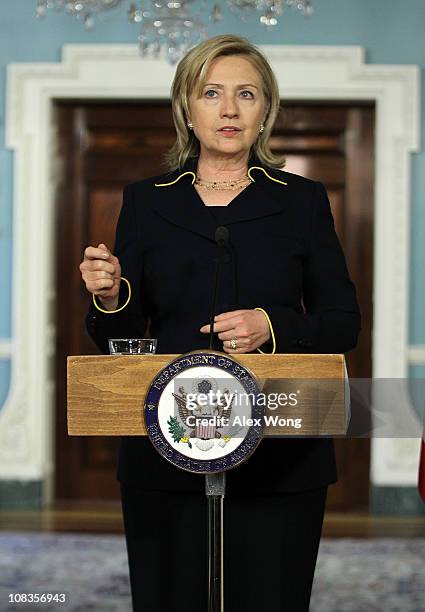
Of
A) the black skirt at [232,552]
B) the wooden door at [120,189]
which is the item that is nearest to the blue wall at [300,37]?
the wooden door at [120,189]

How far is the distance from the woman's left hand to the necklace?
0.34m

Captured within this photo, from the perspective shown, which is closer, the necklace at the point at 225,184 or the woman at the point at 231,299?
the woman at the point at 231,299

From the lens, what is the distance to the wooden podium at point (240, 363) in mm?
1468

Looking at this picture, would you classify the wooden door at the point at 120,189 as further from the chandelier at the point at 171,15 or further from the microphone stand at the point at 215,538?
the microphone stand at the point at 215,538

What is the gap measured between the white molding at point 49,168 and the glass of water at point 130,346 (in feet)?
12.4

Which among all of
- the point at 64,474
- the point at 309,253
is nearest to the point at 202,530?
the point at 309,253

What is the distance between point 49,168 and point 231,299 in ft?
12.4

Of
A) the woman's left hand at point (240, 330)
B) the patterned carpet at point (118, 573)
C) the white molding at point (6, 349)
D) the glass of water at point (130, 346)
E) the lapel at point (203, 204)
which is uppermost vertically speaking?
the lapel at point (203, 204)

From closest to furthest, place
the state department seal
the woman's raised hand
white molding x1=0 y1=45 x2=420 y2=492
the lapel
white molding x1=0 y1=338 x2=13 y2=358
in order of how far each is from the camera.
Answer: the state department seal, the woman's raised hand, the lapel, white molding x1=0 y1=45 x2=420 y2=492, white molding x1=0 y1=338 x2=13 y2=358

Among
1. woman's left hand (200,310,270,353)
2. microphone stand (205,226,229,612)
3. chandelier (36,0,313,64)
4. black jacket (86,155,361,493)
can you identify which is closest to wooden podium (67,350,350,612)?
microphone stand (205,226,229,612)

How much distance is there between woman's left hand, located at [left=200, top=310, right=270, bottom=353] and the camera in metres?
1.58

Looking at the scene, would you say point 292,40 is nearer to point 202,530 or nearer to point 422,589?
point 422,589

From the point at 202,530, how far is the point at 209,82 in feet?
2.35

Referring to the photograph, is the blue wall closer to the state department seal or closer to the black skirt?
the black skirt
